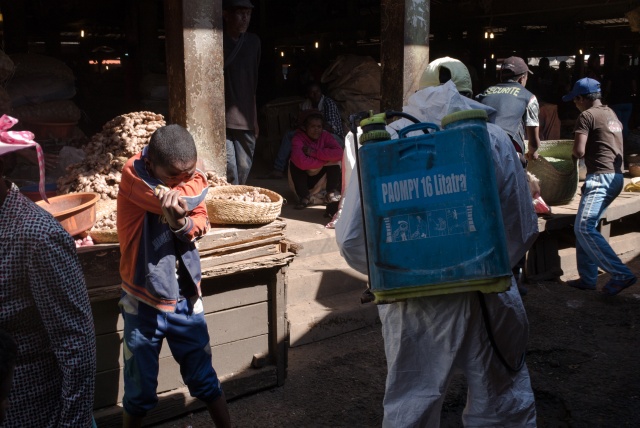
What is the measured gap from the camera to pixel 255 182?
343 inches

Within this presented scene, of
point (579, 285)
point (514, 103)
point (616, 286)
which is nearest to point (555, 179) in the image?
point (579, 285)

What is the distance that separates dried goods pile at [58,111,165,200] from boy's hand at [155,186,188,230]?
4.64 ft

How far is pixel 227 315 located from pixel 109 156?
1.25 m

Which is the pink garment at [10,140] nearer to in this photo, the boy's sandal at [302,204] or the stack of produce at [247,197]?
the stack of produce at [247,197]

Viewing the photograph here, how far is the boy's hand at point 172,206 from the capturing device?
292cm

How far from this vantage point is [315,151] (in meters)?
7.52

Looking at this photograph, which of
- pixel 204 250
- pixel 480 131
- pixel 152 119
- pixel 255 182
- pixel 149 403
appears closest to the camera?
pixel 480 131

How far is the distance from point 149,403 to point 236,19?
348 cm

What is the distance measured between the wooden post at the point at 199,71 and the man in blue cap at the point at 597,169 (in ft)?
10.7

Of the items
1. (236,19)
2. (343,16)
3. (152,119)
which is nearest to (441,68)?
(152,119)

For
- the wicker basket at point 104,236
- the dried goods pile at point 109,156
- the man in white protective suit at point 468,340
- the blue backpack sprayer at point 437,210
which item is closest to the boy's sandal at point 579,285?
the man in white protective suit at point 468,340

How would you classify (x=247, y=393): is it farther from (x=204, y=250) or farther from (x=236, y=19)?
(x=236, y=19)

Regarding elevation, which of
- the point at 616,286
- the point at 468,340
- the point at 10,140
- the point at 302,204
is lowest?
the point at 616,286

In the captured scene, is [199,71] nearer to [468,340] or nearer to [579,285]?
[468,340]
